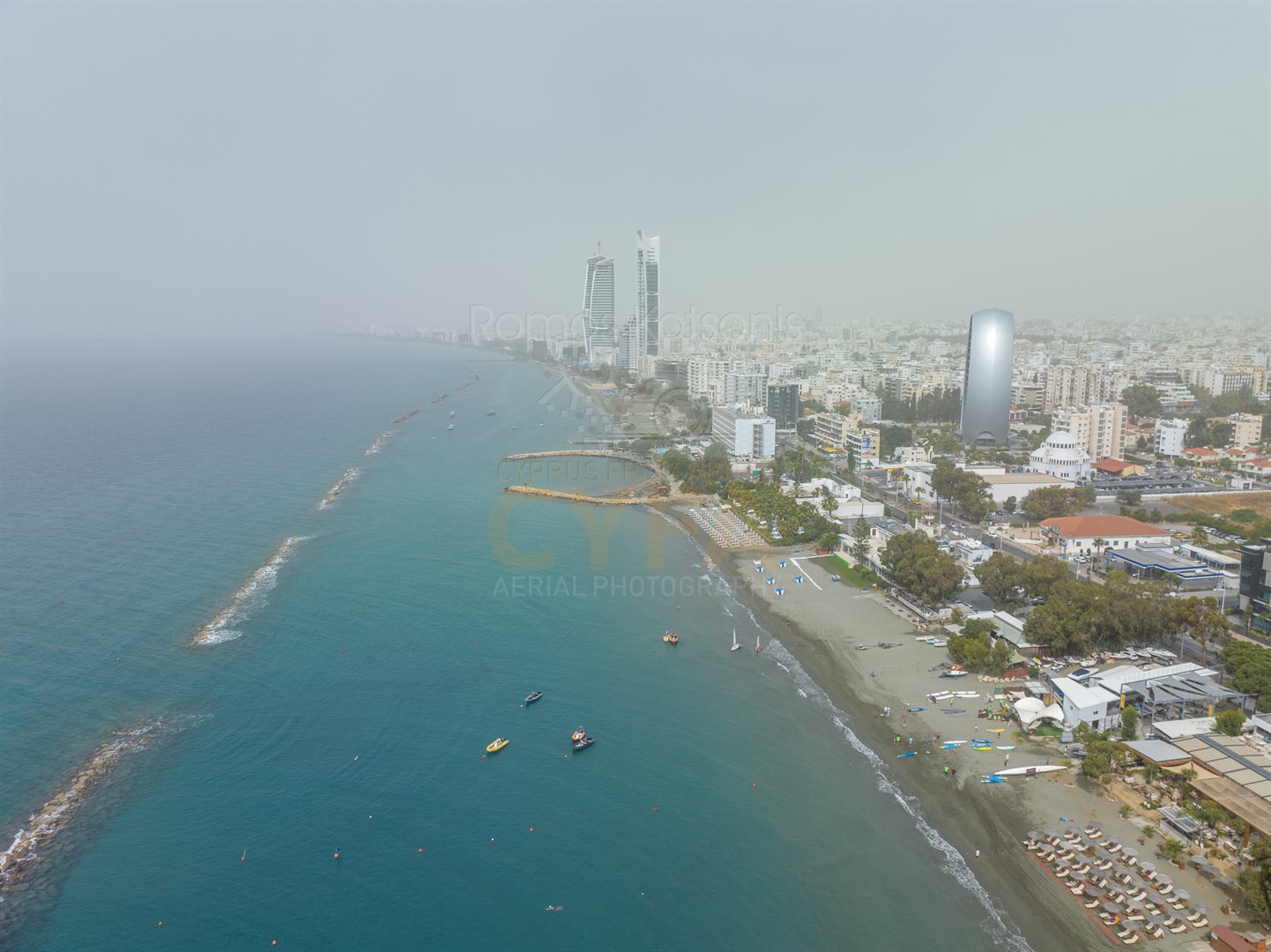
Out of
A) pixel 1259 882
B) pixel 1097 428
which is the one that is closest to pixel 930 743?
pixel 1259 882

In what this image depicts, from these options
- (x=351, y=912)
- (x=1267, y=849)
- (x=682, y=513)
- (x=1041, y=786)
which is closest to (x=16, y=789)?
(x=351, y=912)

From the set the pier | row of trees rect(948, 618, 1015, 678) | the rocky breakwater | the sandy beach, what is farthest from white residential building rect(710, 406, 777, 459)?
the rocky breakwater

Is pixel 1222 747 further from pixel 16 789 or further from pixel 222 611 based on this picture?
pixel 222 611

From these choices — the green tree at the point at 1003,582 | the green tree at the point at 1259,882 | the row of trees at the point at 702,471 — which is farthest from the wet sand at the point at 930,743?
the row of trees at the point at 702,471

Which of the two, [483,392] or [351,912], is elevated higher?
[483,392]

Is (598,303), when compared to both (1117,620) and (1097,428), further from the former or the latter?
(1117,620)

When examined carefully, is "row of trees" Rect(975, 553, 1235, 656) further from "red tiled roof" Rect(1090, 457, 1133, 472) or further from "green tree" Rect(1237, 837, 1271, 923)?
"red tiled roof" Rect(1090, 457, 1133, 472)
